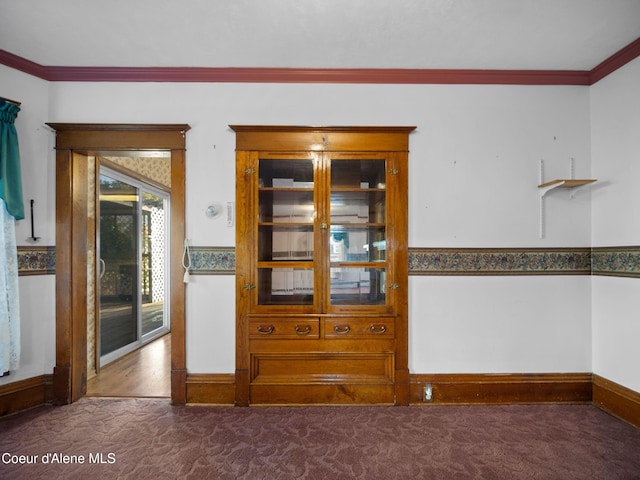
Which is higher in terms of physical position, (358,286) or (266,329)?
(358,286)

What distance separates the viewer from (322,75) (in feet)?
8.50

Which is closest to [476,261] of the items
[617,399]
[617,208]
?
[617,208]

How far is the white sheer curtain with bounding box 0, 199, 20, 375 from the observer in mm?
2279

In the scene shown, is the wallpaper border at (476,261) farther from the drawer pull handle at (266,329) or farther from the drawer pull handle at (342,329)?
the drawer pull handle at (342,329)

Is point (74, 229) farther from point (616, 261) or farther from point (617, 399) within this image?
point (617, 399)

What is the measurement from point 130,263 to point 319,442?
3.30 m

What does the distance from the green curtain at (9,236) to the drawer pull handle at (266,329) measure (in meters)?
1.79

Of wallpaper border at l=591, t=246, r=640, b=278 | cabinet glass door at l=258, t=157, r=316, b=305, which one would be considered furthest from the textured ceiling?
wallpaper border at l=591, t=246, r=640, b=278

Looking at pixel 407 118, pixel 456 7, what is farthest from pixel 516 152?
pixel 456 7

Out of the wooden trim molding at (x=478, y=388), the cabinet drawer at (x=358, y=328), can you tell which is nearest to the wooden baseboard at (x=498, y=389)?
the wooden trim molding at (x=478, y=388)

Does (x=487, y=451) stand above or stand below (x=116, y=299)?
below

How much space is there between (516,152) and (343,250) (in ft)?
5.46

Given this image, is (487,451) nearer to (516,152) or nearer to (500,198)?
(500,198)

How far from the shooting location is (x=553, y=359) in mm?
2600
